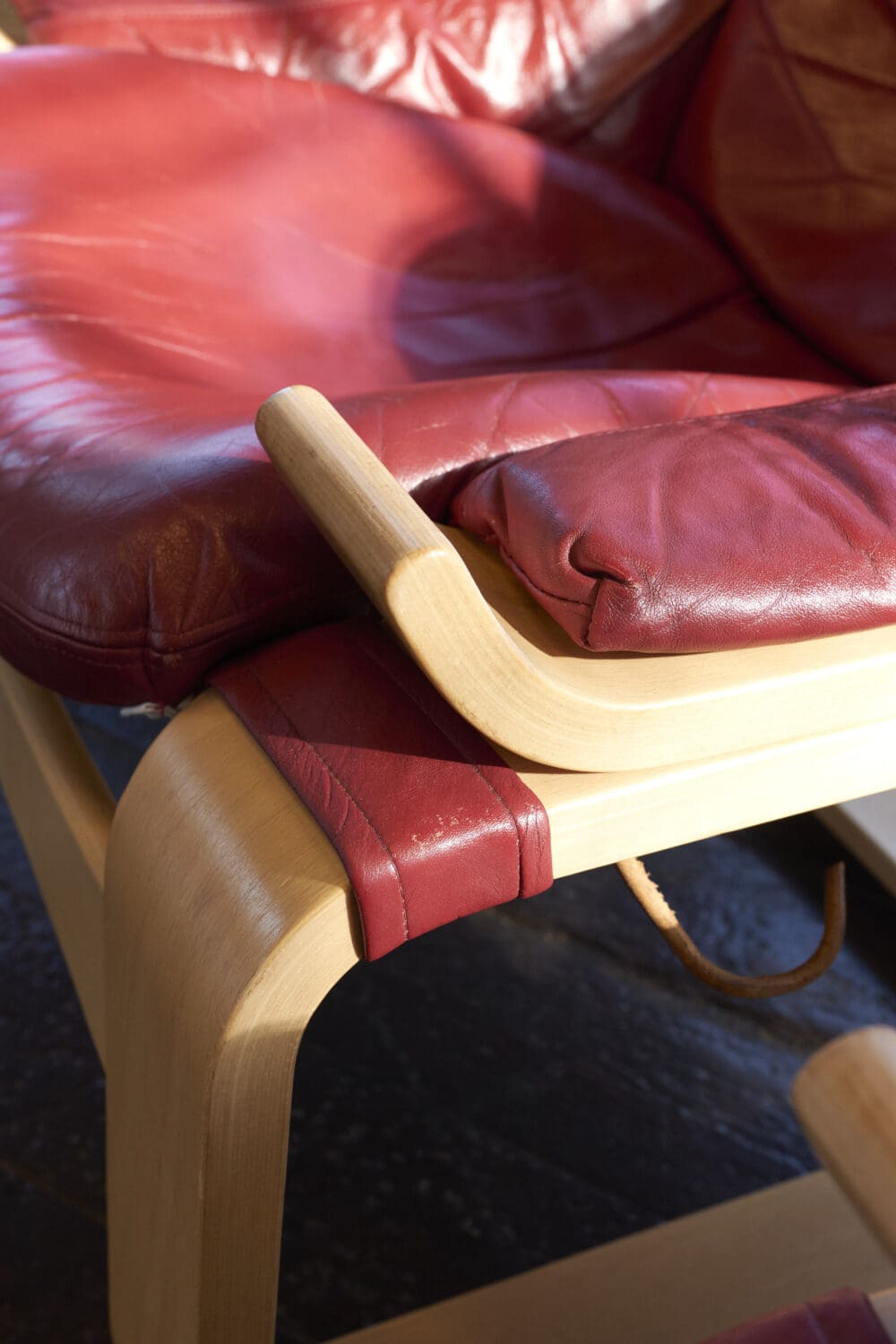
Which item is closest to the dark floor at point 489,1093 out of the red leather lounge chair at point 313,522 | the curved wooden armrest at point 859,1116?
the red leather lounge chair at point 313,522

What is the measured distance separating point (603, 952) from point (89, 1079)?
47 cm

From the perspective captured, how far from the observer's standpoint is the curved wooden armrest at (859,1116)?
13.4 inches

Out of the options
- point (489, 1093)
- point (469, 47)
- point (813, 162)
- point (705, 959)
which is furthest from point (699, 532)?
point (469, 47)

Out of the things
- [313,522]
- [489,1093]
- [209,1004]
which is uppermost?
[313,522]

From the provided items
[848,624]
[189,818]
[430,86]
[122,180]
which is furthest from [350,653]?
[430,86]

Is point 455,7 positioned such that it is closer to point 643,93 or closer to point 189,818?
point 643,93

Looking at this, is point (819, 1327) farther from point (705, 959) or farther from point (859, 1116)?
point (705, 959)

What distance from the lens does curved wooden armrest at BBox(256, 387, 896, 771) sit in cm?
48

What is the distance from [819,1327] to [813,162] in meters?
1.09

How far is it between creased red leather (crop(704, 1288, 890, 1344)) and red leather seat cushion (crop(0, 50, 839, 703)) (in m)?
0.41

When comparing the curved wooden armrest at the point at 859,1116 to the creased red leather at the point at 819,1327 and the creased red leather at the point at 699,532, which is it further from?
the creased red leather at the point at 699,532

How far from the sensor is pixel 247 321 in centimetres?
103

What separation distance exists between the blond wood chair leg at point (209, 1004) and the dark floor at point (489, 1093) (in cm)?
20

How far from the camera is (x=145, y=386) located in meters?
0.83
